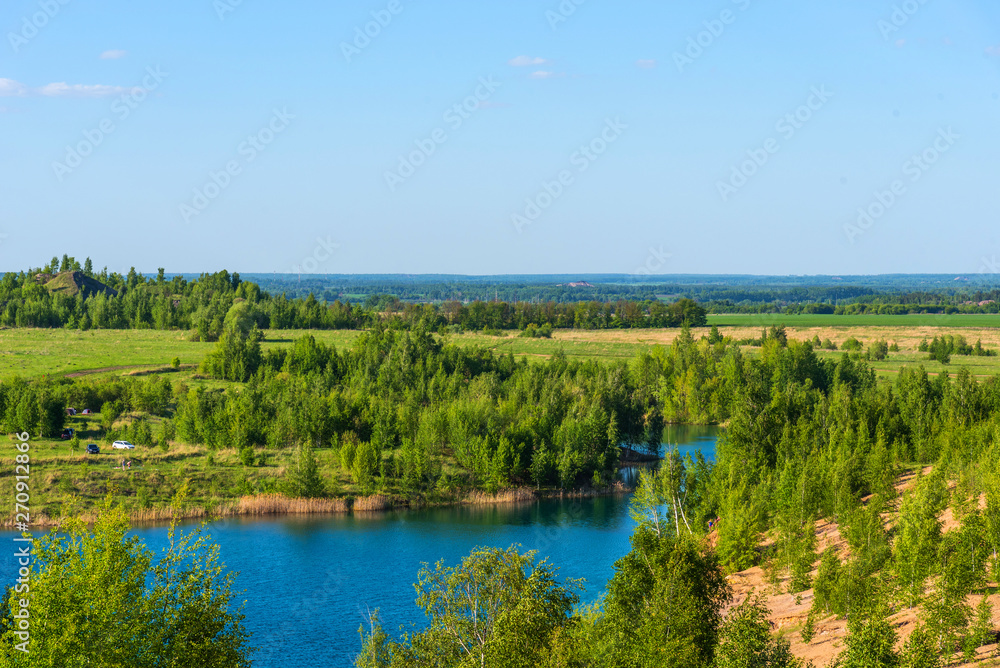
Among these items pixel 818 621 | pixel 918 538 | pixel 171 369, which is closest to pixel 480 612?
pixel 818 621

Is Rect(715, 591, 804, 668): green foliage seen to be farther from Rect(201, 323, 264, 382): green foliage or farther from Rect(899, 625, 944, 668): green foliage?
Rect(201, 323, 264, 382): green foliage

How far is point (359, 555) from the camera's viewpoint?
53.2 m

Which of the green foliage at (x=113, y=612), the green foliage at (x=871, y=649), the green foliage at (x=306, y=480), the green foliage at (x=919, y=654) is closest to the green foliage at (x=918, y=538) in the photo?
the green foliage at (x=919, y=654)

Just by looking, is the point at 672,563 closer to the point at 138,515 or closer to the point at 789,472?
the point at 789,472

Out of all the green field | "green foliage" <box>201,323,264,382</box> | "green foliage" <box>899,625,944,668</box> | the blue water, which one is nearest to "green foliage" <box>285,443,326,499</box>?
the blue water

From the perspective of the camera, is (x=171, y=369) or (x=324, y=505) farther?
(x=171, y=369)

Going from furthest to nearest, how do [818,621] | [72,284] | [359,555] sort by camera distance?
[72,284] → [359,555] → [818,621]

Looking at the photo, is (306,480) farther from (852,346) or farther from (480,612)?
(852,346)

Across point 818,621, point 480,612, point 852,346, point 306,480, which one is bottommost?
point 306,480

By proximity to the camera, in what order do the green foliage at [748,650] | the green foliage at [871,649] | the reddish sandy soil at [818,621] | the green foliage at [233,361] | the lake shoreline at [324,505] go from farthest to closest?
the green foliage at [233,361] → the lake shoreline at [324,505] → the reddish sandy soil at [818,621] → the green foliage at [871,649] → the green foliage at [748,650]

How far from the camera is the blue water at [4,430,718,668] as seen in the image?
41.4 m

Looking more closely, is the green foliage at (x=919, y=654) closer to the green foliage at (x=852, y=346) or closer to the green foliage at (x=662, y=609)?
the green foliage at (x=662, y=609)

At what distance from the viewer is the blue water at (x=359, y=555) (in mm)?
41406

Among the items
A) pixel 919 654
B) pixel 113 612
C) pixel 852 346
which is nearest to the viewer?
pixel 113 612
